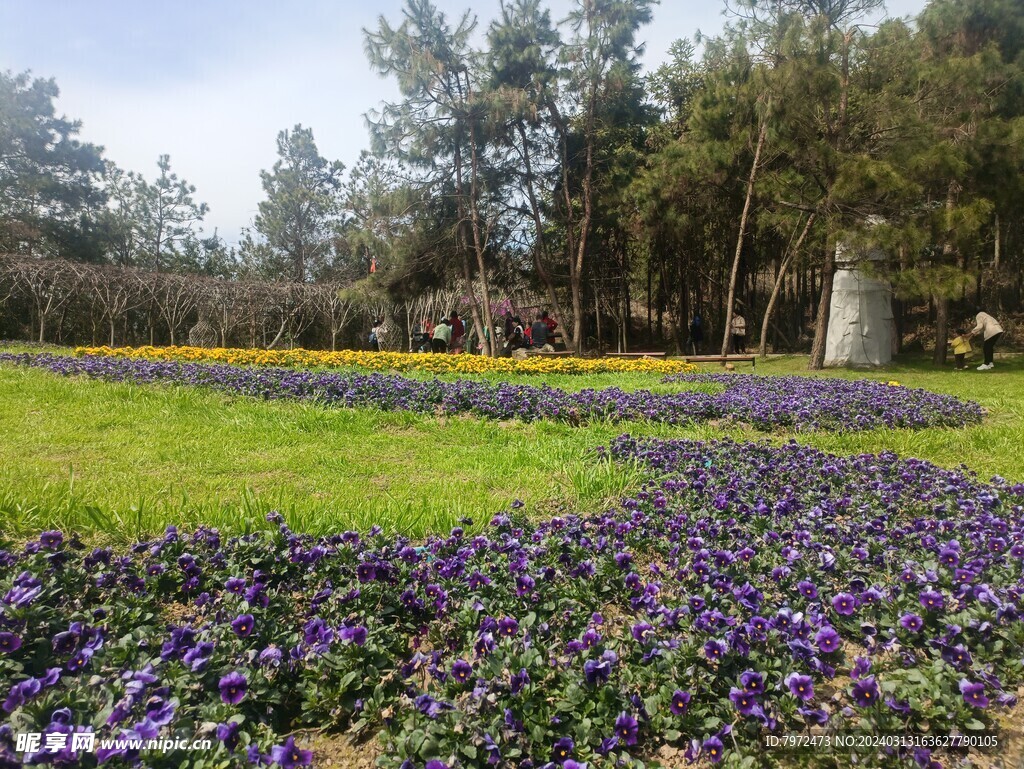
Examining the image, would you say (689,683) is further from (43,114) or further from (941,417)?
(43,114)

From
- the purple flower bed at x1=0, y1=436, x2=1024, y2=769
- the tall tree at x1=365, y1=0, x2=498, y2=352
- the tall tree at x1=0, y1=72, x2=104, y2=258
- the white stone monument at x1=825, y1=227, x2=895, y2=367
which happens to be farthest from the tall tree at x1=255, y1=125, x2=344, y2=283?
the purple flower bed at x1=0, y1=436, x2=1024, y2=769

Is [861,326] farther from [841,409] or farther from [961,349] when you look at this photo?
[841,409]

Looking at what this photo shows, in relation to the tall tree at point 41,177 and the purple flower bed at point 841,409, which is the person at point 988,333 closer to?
the purple flower bed at point 841,409

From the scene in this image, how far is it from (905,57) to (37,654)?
1696cm

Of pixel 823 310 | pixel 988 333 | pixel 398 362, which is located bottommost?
pixel 398 362

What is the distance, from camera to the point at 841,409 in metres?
5.81

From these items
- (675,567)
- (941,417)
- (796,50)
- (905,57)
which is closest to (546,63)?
(796,50)

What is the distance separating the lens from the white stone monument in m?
15.0

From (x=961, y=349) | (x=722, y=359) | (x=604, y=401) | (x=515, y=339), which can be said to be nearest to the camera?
(x=604, y=401)

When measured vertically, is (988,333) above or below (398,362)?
above

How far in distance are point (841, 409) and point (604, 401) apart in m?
2.23

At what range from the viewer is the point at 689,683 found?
1587 mm

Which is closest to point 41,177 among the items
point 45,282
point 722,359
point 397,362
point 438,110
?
point 45,282

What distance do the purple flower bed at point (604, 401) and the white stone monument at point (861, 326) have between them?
8.75 metres
